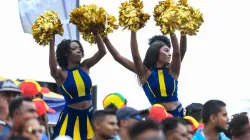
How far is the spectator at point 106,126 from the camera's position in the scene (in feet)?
24.5

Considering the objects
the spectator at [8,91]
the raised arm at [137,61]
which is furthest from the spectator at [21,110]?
the raised arm at [137,61]

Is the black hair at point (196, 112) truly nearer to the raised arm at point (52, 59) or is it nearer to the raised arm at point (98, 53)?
the raised arm at point (98, 53)

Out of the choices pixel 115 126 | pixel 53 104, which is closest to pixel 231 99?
pixel 53 104


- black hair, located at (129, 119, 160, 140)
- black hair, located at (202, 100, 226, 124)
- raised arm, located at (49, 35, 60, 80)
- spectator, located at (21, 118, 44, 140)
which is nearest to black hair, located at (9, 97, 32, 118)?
spectator, located at (21, 118, 44, 140)

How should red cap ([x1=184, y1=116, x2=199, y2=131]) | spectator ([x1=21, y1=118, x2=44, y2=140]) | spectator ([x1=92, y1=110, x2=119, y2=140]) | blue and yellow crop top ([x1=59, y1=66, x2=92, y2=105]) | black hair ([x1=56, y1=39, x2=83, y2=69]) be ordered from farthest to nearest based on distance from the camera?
black hair ([x1=56, y1=39, x2=83, y2=69]) < blue and yellow crop top ([x1=59, y1=66, x2=92, y2=105]) < red cap ([x1=184, y1=116, x2=199, y2=131]) < spectator ([x1=92, y1=110, x2=119, y2=140]) < spectator ([x1=21, y1=118, x2=44, y2=140])

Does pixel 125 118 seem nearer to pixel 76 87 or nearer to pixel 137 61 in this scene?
pixel 137 61

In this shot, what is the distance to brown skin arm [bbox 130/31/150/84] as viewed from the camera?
28.6 feet

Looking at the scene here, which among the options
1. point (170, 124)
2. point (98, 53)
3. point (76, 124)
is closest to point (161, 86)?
point (98, 53)

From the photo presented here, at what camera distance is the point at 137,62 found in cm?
878

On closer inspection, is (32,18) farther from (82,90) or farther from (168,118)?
(168,118)

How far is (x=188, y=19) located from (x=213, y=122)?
45.7 inches

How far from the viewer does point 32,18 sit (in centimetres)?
1162

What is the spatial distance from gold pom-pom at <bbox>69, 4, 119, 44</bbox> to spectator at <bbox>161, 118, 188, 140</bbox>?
1888mm

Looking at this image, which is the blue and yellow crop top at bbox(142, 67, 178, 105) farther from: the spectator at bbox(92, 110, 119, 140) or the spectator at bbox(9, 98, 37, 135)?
the spectator at bbox(9, 98, 37, 135)
